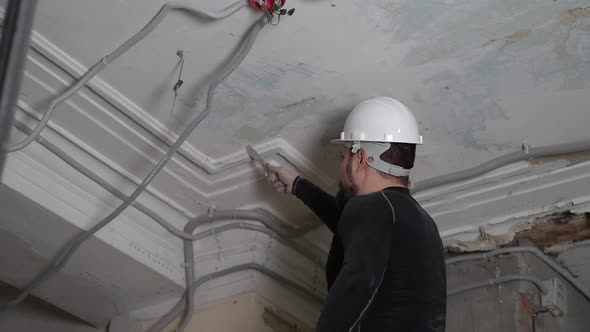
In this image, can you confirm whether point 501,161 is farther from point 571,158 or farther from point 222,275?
point 222,275

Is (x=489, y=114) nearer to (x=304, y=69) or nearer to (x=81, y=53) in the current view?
(x=304, y=69)

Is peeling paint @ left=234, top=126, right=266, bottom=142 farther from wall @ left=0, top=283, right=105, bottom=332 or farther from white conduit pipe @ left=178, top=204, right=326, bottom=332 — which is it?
wall @ left=0, top=283, right=105, bottom=332

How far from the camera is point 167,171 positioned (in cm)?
251

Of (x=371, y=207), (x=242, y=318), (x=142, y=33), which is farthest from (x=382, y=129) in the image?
(x=242, y=318)

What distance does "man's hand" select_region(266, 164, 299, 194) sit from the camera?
93.9 inches

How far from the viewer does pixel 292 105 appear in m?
2.24

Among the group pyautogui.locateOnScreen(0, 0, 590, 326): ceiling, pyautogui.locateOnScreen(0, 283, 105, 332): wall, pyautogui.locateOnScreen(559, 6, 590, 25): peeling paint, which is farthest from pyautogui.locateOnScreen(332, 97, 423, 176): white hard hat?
pyautogui.locateOnScreen(0, 283, 105, 332): wall

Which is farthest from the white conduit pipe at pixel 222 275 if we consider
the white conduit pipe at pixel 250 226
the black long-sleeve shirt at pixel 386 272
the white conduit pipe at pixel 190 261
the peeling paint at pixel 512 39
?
the peeling paint at pixel 512 39

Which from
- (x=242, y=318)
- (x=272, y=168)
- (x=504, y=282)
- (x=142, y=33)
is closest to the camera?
(x=142, y=33)

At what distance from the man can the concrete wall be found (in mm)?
799

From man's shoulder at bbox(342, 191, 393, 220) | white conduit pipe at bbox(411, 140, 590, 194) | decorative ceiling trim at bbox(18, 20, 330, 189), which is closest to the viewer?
man's shoulder at bbox(342, 191, 393, 220)

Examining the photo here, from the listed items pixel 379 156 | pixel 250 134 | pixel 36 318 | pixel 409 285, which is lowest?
pixel 409 285

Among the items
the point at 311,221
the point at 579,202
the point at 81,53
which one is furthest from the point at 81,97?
the point at 579,202

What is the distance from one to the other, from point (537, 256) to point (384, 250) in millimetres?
1219
